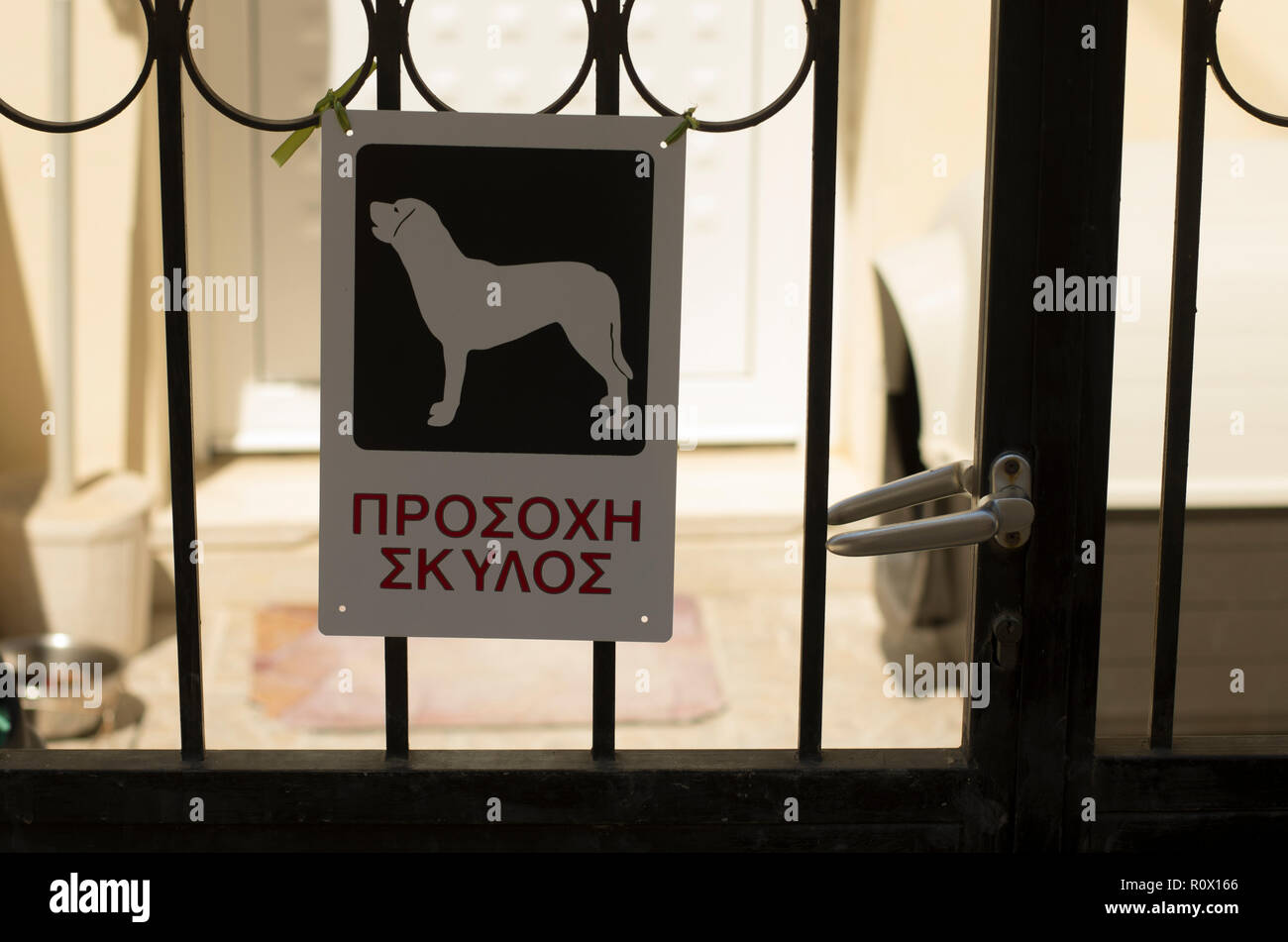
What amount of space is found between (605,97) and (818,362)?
0.27 metres

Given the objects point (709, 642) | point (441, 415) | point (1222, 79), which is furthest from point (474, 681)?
point (1222, 79)

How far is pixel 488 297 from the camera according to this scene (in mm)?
1008

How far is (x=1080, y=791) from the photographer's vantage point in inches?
43.0

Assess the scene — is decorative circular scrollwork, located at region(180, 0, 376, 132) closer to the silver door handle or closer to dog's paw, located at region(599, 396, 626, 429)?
dog's paw, located at region(599, 396, 626, 429)

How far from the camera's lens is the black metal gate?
100 cm

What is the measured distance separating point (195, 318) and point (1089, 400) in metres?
3.61

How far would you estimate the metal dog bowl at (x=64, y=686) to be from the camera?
2.96m

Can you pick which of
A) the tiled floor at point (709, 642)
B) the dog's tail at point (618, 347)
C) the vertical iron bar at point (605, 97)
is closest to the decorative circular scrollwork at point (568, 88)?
the vertical iron bar at point (605, 97)

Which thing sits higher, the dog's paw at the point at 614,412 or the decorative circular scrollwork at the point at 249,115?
the decorative circular scrollwork at the point at 249,115

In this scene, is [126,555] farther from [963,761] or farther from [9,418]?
[963,761]

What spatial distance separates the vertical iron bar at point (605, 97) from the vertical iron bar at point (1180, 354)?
45 cm

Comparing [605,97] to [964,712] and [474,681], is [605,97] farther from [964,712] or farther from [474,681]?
[474,681]

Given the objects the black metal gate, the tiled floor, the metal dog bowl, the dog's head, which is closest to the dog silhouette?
the dog's head

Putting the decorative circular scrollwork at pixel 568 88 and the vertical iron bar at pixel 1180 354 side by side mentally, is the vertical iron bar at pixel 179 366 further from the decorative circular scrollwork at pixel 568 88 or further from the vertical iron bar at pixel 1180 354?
the vertical iron bar at pixel 1180 354
